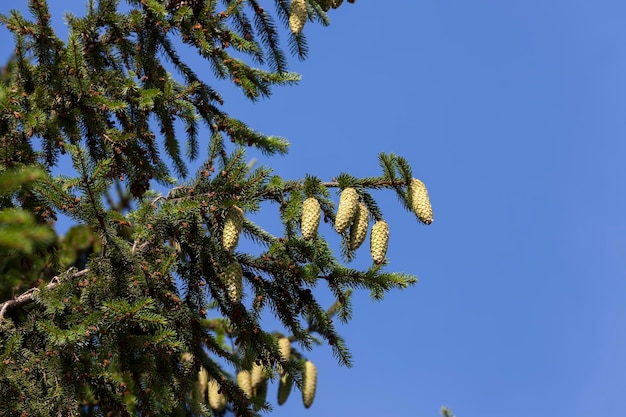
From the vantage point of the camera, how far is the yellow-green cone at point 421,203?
12.3 feet

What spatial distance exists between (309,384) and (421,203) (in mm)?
2899

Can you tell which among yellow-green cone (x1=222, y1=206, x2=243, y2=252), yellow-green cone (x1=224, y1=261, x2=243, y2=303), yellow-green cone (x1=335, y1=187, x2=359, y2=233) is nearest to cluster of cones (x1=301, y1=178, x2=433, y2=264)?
yellow-green cone (x1=335, y1=187, x2=359, y2=233)

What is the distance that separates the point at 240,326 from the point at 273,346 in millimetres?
247

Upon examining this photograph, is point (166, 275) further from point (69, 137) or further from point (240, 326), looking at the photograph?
point (69, 137)

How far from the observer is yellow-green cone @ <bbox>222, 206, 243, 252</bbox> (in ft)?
12.3

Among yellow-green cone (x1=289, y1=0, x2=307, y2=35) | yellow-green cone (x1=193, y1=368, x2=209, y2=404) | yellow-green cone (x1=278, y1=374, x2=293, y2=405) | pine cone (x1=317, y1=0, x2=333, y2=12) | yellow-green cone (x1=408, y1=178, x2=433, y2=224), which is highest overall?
pine cone (x1=317, y1=0, x2=333, y2=12)

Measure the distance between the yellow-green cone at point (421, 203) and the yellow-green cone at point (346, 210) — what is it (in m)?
0.30

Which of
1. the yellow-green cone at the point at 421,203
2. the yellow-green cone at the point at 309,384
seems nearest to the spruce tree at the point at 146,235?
the yellow-green cone at the point at 421,203

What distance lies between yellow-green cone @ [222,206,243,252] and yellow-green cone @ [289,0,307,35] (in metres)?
1.81

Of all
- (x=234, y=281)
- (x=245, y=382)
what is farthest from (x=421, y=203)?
(x=245, y=382)

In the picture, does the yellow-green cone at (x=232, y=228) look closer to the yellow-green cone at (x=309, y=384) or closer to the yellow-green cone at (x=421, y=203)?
the yellow-green cone at (x=421, y=203)

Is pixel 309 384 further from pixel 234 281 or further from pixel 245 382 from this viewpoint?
pixel 234 281

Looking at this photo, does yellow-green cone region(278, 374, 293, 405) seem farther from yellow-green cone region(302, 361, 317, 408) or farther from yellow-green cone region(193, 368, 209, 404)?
yellow-green cone region(193, 368, 209, 404)

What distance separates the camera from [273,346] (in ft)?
14.3
